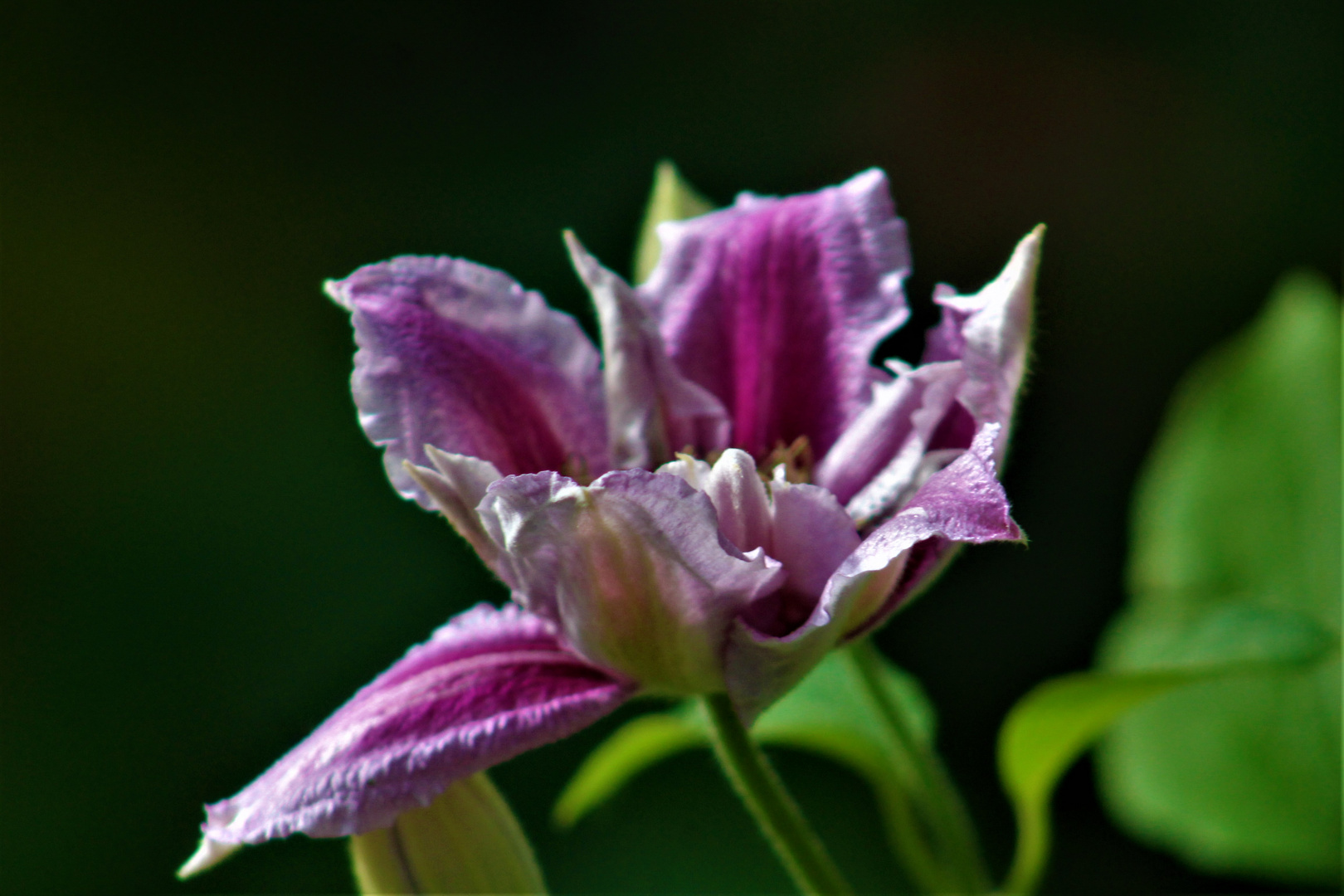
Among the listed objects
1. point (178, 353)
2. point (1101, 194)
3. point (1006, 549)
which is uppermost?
point (178, 353)

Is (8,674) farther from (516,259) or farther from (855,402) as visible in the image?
(855,402)

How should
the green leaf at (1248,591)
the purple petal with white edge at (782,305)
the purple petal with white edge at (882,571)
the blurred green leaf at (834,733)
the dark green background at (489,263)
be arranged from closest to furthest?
1. the purple petal with white edge at (882,571)
2. the purple petal with white edge at (782,305)
3. the blurred green leaf at (834,733)
4. the green leaf at (1248,591)
5. the dark green background at (489,263)

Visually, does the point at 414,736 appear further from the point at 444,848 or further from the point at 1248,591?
the point at 1248,591

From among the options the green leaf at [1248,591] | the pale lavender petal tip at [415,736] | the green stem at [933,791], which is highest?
the pale lavender petal tip at [415,736]

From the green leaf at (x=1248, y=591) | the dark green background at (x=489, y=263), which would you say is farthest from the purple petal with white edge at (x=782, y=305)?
the dark green background at (x=489, y=263)

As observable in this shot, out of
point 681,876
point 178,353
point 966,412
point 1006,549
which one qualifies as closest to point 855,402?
point 966,412

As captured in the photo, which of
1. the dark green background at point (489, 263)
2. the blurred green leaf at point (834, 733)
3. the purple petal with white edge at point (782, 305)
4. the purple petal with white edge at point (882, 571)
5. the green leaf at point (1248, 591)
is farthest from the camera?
the dark green background at point (489, 263)

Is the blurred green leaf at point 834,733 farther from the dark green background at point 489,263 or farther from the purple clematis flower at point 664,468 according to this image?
the dark green background at point 489,263

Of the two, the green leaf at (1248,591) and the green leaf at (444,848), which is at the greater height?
the green leaf at (444,848)
